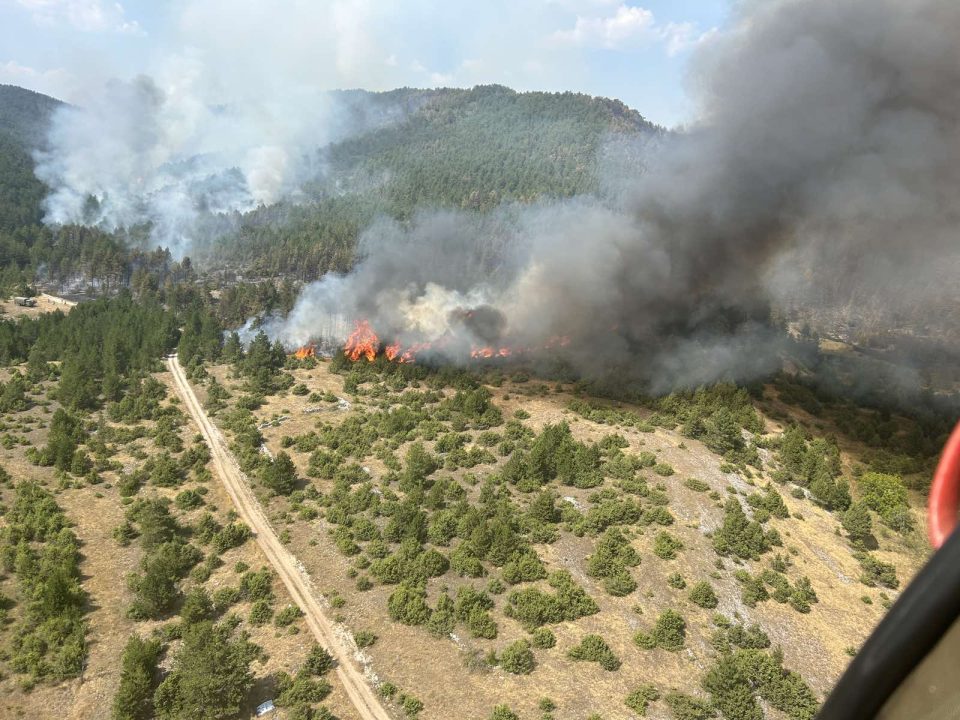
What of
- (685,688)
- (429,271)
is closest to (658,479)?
(685,688)

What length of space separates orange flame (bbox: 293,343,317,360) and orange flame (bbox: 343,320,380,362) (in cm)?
357

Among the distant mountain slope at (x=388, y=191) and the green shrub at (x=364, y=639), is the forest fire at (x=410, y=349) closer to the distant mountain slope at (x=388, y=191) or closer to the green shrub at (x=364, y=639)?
the green shrub at (x=364, y=639)

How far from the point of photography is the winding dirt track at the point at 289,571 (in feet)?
65.5

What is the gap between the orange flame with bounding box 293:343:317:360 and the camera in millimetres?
59550

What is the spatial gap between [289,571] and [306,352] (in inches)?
1487

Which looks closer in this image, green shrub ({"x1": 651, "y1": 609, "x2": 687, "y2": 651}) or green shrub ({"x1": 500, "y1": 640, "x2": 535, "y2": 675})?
green shrub ({"x1": 500, "y1": 640, "x2": 535, "y2": 675})

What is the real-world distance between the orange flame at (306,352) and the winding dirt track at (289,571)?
51.3 ft

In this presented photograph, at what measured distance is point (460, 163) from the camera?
578 ft

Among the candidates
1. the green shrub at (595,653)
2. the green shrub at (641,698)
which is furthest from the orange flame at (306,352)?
the green shrub at (641,698)

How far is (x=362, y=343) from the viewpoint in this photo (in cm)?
6056

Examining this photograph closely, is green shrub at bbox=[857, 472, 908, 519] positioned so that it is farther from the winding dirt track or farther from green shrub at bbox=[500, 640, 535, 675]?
the winding dirt track

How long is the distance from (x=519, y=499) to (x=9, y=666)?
22976 millimetres

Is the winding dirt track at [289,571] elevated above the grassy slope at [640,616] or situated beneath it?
situated beneath

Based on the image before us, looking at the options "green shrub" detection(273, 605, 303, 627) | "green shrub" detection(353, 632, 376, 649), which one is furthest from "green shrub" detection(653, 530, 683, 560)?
"green shrub" detection(273, 605, 303, 627)
